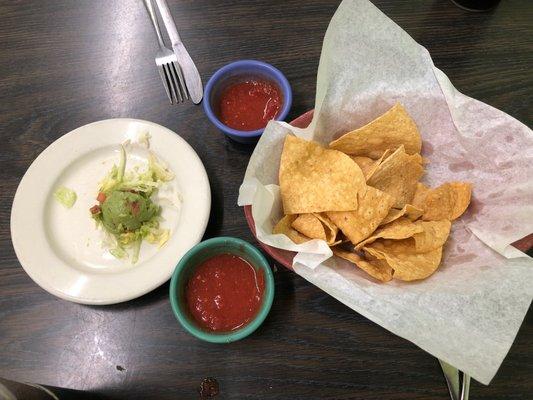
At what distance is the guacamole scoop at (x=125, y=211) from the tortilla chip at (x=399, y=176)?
2.11 ft

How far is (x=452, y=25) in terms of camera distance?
5.06 ft

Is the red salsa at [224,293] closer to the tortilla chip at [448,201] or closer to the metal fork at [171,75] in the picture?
the tortilla chip at [448,201]

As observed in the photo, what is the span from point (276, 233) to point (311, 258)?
136mm

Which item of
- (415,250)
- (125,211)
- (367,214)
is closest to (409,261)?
(415,250)

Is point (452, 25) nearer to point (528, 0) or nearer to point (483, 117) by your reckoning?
point (528, 0)

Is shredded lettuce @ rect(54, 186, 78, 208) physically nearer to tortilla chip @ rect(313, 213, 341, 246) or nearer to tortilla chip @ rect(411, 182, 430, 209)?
tortilla chip @ rect(313, 213, 341, 246)

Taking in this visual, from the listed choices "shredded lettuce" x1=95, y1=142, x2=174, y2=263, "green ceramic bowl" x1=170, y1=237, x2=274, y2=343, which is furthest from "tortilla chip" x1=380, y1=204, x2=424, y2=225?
"shredded lettuce" x1=95, y1=142, x2=174, y2=263

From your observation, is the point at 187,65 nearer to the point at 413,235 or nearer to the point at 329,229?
→ the point at 329,229

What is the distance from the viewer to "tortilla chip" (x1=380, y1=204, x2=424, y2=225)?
1.07 meters

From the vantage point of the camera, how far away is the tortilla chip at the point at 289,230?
108cm

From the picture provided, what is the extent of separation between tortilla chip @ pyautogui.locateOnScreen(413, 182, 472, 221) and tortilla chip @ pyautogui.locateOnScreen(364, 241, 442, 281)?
10cm

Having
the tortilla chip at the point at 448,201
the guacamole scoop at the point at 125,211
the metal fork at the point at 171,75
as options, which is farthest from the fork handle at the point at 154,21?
the tortilla chip at the point at 448,201

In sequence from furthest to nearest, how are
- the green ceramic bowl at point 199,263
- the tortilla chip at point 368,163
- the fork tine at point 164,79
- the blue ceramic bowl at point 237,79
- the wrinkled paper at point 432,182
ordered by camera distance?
1. the fork tine at point 164,79
2. the blue ceramic bowl at point 237,79
3. the tortilla chip at point 368,163
4. the green ceramic bowl at point 199,263
5. the wrinkled paper at point 432,182

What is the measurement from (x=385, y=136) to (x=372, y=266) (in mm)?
350
